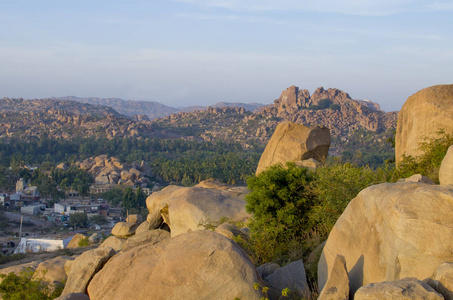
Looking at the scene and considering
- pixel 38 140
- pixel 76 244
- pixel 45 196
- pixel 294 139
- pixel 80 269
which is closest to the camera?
pixel 80 269

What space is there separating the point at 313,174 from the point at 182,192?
474 centimetres

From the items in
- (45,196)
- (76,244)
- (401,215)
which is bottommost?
(45,196)

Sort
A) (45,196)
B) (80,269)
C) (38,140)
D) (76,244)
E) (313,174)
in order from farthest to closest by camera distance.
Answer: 1. (38,140)
2. (45,196)
3. (76,244)
4. (313,174)
5. (80,269)

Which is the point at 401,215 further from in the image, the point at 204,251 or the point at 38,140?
the point at 38,140

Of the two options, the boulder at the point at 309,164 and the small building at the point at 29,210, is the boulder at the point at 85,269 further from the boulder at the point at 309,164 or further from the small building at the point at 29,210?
the small building at the point at 29,210

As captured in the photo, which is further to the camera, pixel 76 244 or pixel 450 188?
pixel 76 244

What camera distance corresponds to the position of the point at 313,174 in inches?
439

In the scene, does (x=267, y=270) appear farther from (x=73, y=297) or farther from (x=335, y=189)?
(x=335, y=189)

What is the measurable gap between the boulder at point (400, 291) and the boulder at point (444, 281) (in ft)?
0.60

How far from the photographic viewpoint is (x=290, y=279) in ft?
21.1

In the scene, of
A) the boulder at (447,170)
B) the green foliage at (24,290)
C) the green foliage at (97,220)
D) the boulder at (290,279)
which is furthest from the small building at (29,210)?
the boulder at (447,170)

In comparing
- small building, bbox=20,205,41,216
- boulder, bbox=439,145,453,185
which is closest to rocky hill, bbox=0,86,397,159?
small building, bbox=20,205,41,216

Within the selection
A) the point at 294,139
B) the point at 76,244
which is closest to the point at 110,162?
the point at 76,244

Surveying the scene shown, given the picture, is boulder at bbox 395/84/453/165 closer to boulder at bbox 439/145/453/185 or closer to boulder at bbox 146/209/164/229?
boulder at bbox 439/145/453/185
